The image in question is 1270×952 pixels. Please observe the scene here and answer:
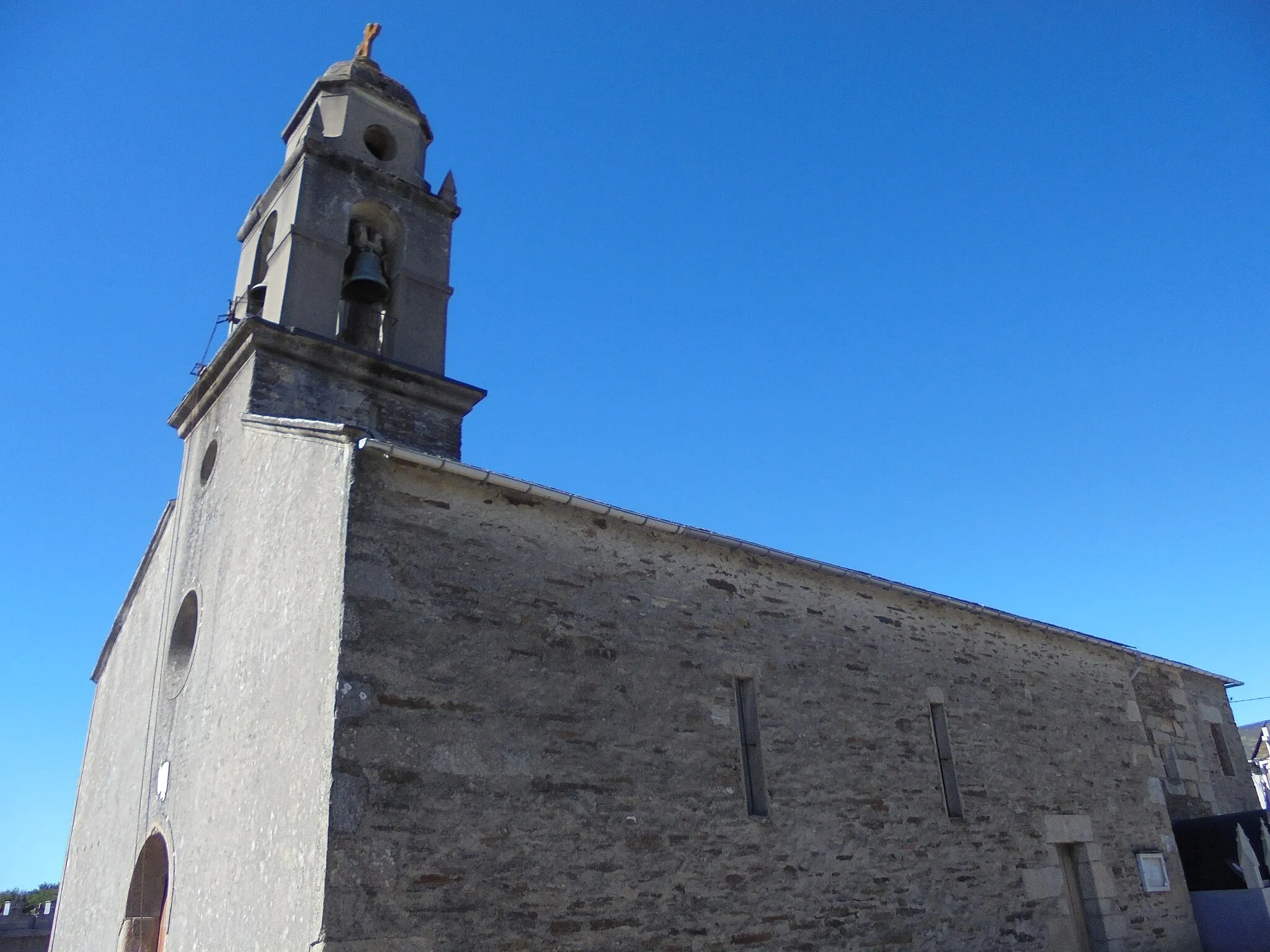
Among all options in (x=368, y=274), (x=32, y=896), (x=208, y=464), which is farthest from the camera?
(x=32, y=896)

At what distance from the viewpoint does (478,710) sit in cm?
678

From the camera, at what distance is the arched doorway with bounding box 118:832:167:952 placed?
8.28 m

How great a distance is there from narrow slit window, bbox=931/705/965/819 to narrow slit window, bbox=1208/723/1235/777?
7853mm

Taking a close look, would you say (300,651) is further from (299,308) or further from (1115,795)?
(1115,795)

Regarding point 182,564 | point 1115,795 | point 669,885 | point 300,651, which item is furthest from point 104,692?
point 1115,795

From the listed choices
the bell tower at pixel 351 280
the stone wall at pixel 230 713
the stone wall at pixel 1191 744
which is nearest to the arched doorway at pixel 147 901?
the stone wall at pixel 230 713

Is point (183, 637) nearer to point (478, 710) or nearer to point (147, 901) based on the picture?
point (147, 901)

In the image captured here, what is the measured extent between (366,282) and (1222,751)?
15347 millimetres

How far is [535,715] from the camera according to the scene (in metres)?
7.07

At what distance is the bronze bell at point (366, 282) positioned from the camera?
34.6 feet

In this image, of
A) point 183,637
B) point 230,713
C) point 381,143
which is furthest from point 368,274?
point 230,713

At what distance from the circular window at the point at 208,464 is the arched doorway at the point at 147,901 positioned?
3.62 m

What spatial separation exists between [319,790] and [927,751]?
22.1ft

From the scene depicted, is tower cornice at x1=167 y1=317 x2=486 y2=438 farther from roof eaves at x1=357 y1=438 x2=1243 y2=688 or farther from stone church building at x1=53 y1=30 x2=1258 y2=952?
roof eaves at x1=357 y1=438 x2=1243 y2=688
